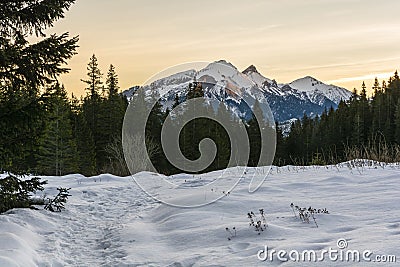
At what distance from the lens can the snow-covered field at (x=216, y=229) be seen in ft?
13.1

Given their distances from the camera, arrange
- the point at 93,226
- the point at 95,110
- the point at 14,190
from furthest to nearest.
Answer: the point at 95,110 < the point at 93,226 < the point at 14,190

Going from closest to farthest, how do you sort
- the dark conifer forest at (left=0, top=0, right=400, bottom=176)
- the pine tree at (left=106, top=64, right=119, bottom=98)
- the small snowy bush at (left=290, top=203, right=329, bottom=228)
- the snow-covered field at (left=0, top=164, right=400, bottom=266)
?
the snow-covered field at (left=0, top=164, right=400, bottom=266) → the small snowy bush at (left=290, top=203, right=329, bottom=228) → the dark conifer forest at (left=0, top=0, right=400, bottom=176) → the pine tree at (left=106, top=64, right=119, bottom=98)

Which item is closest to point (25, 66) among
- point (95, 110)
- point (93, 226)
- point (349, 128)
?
point (93, 226)

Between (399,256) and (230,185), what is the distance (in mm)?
5749

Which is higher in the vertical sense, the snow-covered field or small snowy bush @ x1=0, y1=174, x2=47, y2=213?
small snowy bush @ x1=0, y1=174, x2=47, y2=213

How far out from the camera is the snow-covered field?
3994 millimetres

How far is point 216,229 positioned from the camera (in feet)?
16.5

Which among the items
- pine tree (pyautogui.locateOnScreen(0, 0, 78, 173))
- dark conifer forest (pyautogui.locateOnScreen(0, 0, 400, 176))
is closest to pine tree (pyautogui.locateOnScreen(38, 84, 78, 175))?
dark conifer forest (pyautogui.locateOnScreen(0, 0, 400, 176))

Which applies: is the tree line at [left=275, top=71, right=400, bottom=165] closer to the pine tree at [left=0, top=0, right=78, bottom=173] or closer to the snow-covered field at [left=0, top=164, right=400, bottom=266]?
the snow-covered field at [left=0, top=164, right=400, bottom=266]

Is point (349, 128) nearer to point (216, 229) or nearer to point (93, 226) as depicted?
point (93, 226)

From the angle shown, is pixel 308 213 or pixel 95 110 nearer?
pixel 308 213

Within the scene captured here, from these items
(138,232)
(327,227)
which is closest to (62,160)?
(138,232)

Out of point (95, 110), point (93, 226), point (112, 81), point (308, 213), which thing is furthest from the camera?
point (112, 81)

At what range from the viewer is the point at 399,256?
3.15 metres
